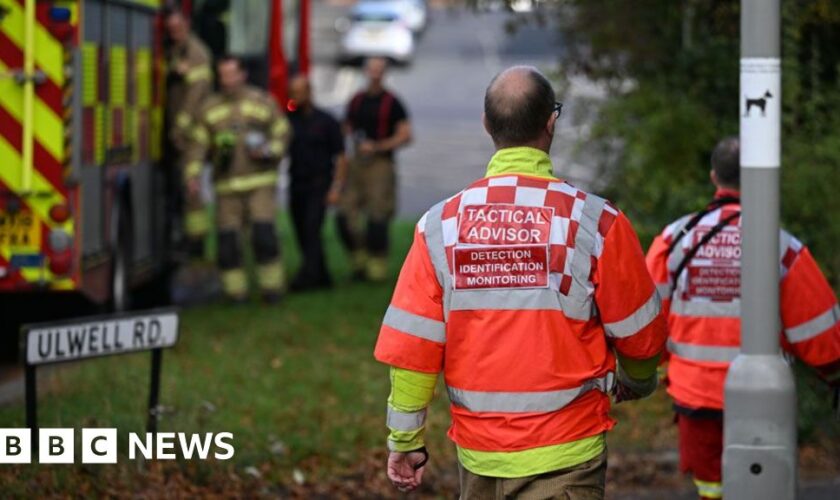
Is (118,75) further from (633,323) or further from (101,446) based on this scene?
(633,323)

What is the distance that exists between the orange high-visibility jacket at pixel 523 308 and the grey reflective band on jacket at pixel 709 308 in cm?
167

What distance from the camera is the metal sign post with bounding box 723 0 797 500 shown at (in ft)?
18.7

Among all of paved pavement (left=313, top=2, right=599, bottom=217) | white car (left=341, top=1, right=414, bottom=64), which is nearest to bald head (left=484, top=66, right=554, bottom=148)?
paved pavement (left=313, top=2, right=599, bottom=217)

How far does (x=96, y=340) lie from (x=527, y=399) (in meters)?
3.30

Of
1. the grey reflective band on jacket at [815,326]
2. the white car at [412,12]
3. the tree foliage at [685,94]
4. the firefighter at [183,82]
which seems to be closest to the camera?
Answer: the grey reflective band on jacket at [815,326]

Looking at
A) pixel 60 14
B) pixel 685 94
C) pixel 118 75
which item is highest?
pixel 60 14

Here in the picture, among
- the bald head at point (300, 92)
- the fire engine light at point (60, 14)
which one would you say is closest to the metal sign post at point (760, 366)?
the fire engine light at point (60, 14)

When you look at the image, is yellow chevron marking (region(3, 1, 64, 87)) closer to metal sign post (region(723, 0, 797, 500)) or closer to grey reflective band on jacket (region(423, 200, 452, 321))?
metal sign post (region(723, 0, 797, 500))

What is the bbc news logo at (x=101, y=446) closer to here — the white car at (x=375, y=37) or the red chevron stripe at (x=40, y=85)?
the red chevron stripe at (x=40, y=85)

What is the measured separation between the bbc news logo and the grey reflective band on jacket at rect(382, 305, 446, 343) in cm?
316

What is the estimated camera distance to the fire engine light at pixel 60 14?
1089 cm

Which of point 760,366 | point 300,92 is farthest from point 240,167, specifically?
point 760,366

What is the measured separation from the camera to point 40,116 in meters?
11.0

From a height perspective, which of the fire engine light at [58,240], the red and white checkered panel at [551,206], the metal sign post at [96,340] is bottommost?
the metal sign post at [96,340]
